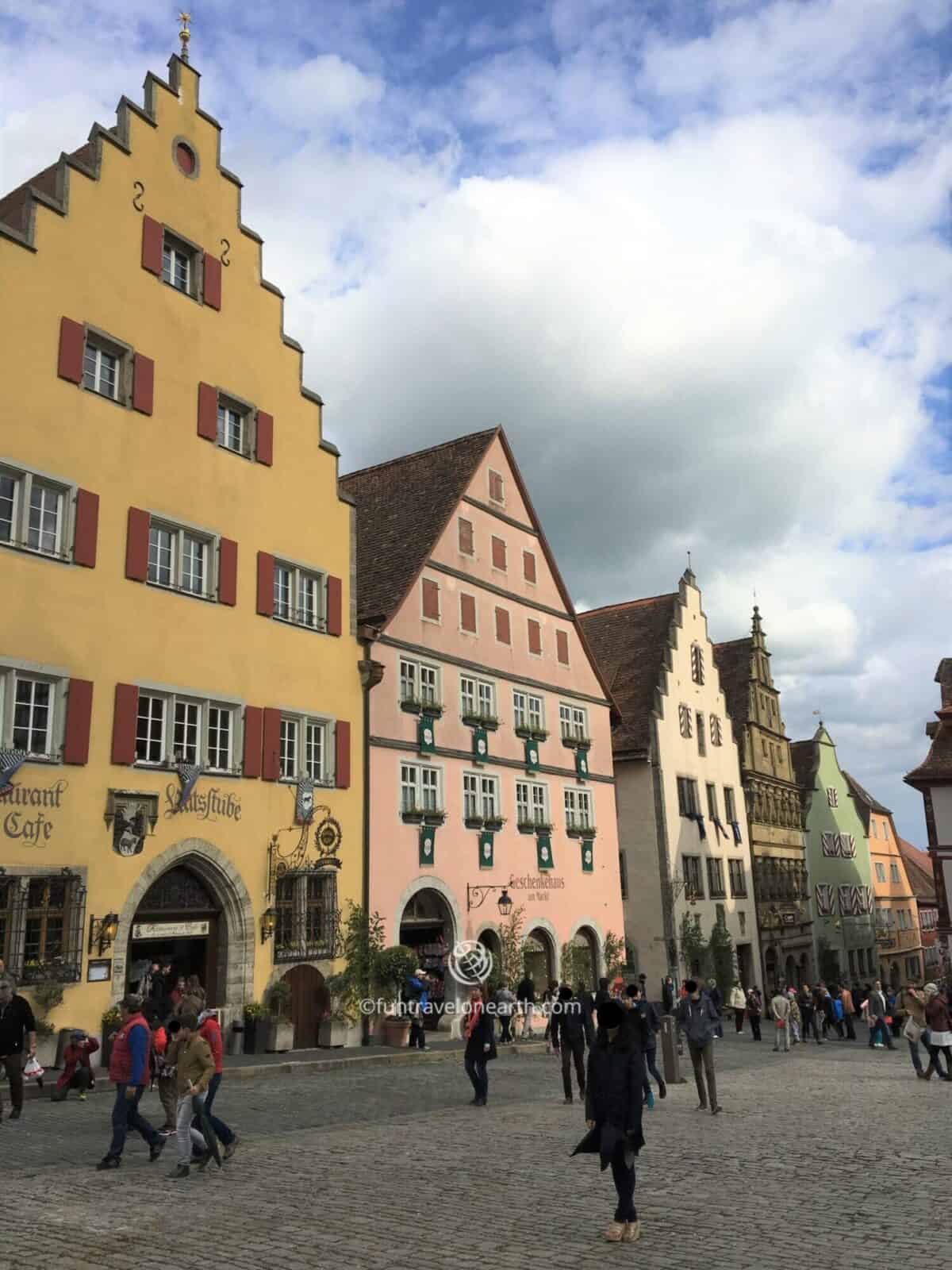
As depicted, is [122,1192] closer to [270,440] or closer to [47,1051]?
[47,1051]

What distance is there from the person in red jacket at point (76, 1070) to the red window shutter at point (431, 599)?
15.5m

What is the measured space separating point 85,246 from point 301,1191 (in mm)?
17710

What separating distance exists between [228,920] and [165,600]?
20.8ft

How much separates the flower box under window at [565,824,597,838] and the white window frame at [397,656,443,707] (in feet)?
24.6

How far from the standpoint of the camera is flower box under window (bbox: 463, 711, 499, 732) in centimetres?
2995

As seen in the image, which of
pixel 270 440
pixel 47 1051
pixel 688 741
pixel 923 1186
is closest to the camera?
pixel 923 1186

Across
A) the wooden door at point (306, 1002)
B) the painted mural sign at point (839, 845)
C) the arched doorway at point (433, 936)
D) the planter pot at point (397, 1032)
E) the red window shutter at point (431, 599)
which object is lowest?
the planter pot at point (397, 1032)

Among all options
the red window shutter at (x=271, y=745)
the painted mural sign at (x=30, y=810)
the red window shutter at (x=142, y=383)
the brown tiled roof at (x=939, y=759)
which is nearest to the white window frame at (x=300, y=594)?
the red window shutter at (x=271, y=745)

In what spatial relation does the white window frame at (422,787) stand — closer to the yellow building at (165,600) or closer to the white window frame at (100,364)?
the yellow building at (165,600)

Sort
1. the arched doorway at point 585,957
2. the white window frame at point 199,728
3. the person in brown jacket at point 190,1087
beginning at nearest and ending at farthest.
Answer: the person in brown jacket at point 190,1087 → the white window frame at point 199,728 → the arched doorway at point 585,957

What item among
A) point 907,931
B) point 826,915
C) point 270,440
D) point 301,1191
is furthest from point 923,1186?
point 907,931

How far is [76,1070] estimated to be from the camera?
15492 mm

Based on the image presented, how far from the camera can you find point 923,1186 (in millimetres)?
9414

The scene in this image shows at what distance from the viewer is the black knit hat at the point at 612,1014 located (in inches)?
317
